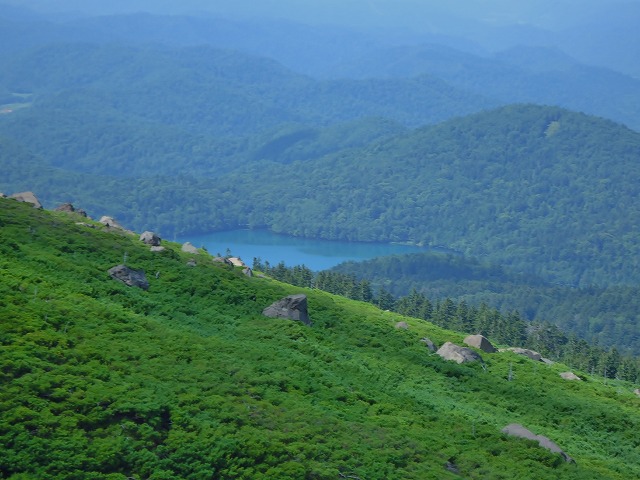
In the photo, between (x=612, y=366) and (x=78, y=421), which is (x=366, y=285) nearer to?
(x=612, y=366)

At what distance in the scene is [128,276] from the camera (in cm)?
4909

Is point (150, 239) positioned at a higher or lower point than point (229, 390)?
lower

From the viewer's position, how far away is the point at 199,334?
44.7 m

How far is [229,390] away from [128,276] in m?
13.8

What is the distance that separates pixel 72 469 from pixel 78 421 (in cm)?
229

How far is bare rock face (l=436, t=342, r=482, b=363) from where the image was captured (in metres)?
54.7

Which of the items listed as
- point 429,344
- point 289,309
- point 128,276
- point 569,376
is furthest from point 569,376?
point 128,276

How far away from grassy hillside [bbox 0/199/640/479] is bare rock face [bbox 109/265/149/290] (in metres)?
0.58

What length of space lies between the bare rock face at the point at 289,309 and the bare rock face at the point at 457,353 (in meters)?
8.28

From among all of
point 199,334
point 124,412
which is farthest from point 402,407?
point 124,412

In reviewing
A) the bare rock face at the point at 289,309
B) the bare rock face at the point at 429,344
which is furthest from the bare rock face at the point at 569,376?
the bare rock face at the point at 289,309

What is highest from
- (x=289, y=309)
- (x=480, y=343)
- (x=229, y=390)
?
(x=229, y=390)

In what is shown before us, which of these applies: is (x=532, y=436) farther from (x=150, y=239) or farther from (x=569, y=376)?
(x=150, y=239)

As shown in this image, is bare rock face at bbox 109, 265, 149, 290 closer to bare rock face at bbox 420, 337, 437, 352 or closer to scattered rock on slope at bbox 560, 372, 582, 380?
bare rock face at bbox 420, 337, 437, 352
